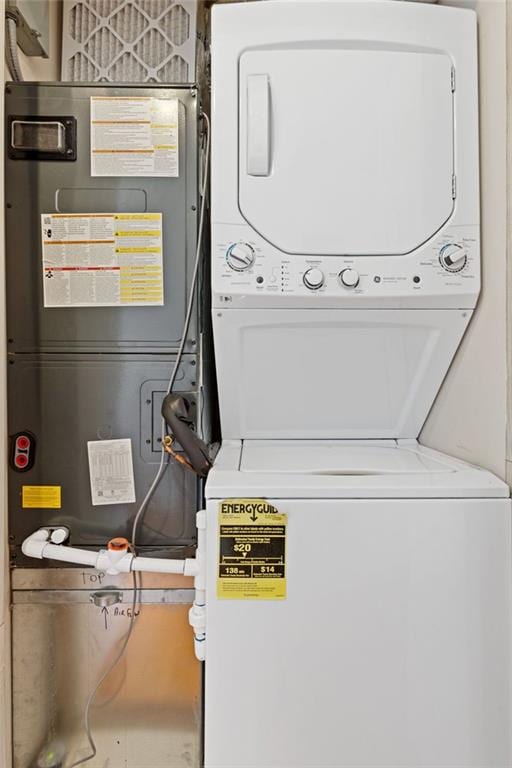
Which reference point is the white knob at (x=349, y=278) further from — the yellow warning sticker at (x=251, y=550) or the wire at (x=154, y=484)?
the yellow warning sticker at (x=251, y=550)

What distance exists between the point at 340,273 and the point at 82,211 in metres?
0.68

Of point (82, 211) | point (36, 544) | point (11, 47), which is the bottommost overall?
point (36, 544)

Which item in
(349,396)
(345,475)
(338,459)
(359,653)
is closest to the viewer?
(359,653)

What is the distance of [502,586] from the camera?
0.98 m

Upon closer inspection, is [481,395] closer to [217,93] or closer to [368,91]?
[368,91]

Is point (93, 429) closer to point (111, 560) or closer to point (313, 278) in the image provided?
point (111, 560)

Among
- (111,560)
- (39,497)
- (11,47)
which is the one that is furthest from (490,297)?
(11,47)

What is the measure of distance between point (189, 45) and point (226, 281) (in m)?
0.82

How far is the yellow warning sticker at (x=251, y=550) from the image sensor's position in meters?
0.96

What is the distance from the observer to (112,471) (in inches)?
50.4

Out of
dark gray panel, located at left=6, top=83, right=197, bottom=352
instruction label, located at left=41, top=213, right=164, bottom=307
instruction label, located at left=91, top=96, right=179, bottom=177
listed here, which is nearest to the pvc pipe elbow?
dark gray panel, located at left=6, top=83, right=197, bottom=352

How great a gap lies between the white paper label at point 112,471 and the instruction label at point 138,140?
71cm

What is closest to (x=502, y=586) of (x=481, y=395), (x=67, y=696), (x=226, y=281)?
(x=481, y=395)

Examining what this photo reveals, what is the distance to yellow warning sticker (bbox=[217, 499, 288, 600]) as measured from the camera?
3.17 feet
